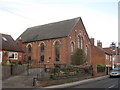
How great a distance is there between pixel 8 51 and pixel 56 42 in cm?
1402

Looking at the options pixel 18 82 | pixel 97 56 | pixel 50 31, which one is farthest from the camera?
pixel 97 56

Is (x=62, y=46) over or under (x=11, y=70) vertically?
over

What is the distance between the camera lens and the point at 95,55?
54.9m

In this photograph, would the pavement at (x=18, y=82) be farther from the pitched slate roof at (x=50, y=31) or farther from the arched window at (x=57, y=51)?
the pitched slate roof at (x=50, y=31)

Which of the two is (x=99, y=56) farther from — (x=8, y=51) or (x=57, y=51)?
(x=8, y=51)

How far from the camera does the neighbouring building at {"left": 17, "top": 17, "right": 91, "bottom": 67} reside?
1668 inches

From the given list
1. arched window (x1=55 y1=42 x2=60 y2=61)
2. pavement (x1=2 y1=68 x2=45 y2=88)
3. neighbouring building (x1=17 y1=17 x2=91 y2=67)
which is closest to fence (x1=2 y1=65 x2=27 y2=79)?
pavement (x1=2 y1=68 x2=45 y2=88)

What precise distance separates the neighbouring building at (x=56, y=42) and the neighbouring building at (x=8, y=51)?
682cm

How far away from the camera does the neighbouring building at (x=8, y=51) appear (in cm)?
3206

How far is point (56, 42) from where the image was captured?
44125 millimetres

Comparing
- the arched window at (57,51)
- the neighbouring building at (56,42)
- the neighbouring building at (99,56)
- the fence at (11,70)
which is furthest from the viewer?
the neighbouring building at (99,56)

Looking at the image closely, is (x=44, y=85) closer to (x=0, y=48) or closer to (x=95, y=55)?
(x=0, y=48)

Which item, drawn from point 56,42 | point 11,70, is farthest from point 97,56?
point 11,70

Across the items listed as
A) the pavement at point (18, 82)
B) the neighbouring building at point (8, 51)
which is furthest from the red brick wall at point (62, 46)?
the pavement at point (18, 82)
